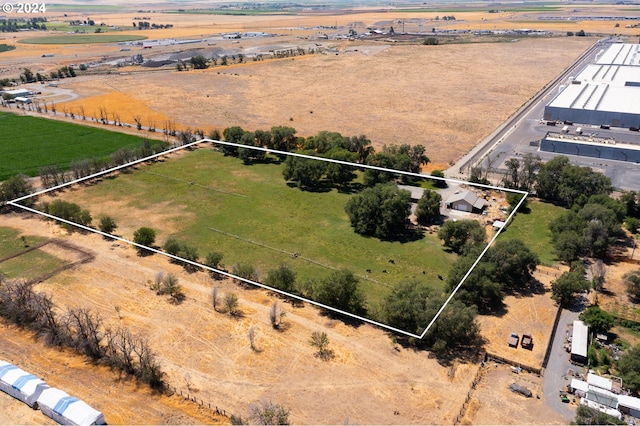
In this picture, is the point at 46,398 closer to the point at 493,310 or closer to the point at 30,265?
the point at 30,265

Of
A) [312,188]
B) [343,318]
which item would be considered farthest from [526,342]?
[312,188]

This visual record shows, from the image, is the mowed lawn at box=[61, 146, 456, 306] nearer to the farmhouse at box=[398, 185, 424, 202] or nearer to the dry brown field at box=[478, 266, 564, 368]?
the dry brown field at box=[478, 266, 564, 368]

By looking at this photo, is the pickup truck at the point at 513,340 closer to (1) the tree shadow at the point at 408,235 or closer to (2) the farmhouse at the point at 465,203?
(1) the tree shadow at the point at 408,235

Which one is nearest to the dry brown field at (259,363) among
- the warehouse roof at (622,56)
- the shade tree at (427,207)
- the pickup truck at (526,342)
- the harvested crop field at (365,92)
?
the pickup truck at (526,342)

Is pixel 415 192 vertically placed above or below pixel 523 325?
above

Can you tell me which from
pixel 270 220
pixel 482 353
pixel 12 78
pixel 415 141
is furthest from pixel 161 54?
pixel 482 353

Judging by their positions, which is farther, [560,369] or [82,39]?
[82,39]
